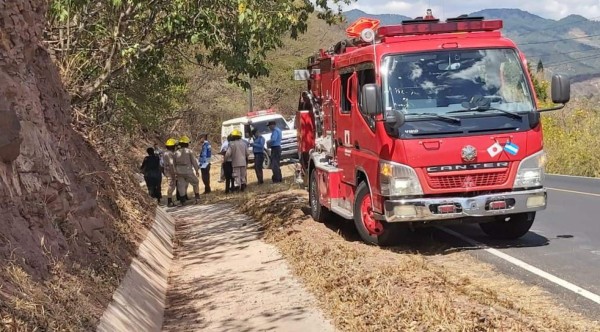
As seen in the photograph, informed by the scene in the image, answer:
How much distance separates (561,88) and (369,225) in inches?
113

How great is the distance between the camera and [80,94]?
11141mm

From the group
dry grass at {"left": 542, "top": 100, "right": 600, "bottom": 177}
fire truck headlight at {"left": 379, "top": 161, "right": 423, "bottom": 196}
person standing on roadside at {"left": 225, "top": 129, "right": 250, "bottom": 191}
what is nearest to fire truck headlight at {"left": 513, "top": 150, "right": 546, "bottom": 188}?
fire truck headlight at {"left": 379, "top": 161, "right": 423, "bottom": 196}

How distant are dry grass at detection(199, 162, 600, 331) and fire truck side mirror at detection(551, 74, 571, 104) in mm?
2214

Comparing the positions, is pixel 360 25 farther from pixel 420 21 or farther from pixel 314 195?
pixel 314 195

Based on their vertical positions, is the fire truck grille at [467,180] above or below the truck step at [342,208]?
above

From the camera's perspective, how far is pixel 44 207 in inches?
253

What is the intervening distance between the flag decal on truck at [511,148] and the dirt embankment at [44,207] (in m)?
4.62

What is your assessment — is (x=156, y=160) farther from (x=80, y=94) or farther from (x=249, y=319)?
(x=249, y=319)

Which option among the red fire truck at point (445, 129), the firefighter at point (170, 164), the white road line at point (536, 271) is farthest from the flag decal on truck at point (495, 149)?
the firefighter at point (170, 164)

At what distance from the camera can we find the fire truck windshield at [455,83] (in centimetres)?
791

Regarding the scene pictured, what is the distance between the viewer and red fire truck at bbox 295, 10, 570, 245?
772 cm

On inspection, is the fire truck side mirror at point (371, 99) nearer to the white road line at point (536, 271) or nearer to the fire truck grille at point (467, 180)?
the fire truck grille at point (467, 180)

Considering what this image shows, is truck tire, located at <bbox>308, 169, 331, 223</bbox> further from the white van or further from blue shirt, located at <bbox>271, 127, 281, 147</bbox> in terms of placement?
the white van

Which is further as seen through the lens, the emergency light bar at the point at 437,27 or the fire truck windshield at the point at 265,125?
the fire truck windshield at the point at 265,125
